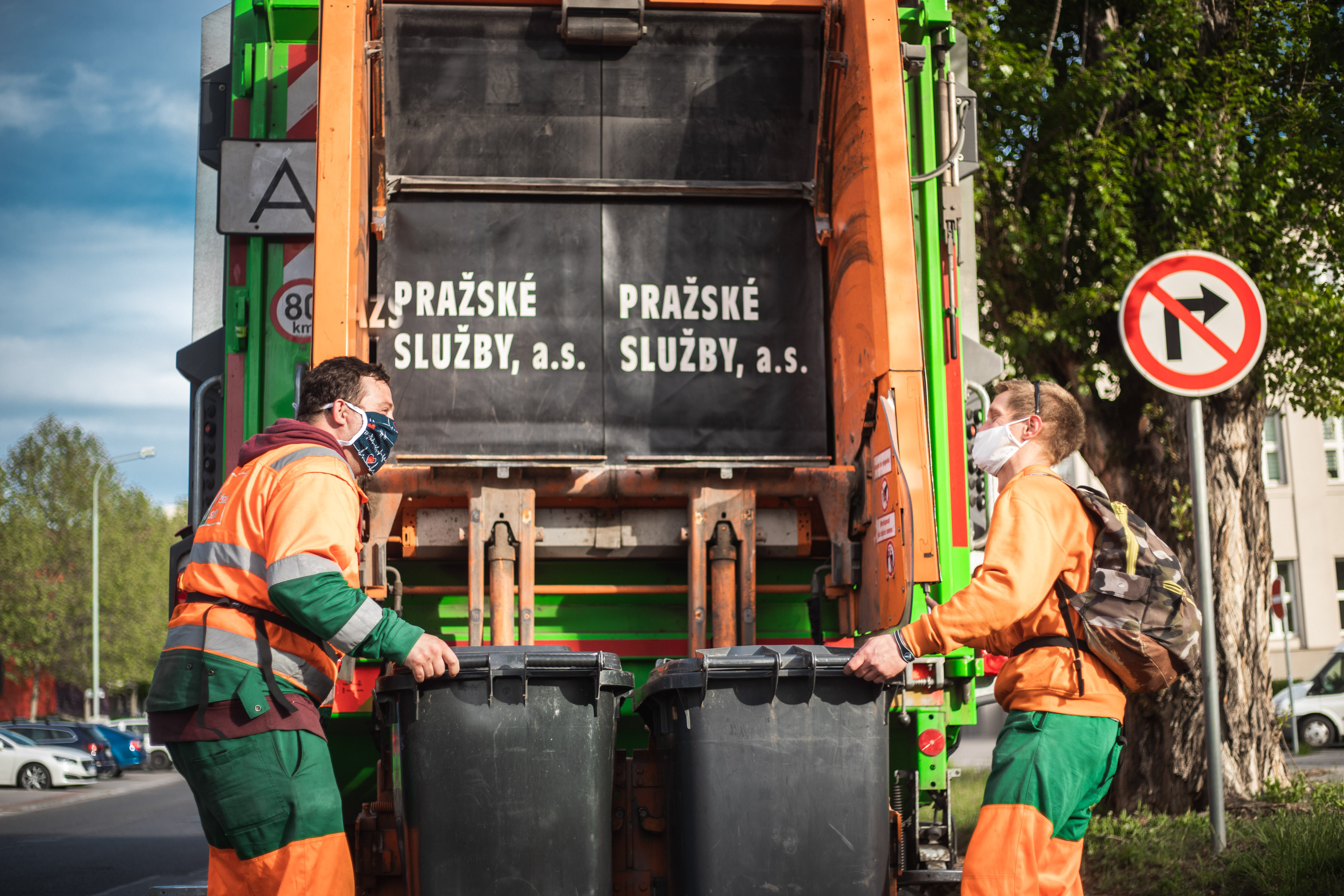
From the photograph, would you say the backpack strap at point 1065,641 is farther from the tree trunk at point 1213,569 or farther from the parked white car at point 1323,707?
the parked white car at point 1323,707

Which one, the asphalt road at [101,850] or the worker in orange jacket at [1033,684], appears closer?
the worker in orange jacket at [1033,684]

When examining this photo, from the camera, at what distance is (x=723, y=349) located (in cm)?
471

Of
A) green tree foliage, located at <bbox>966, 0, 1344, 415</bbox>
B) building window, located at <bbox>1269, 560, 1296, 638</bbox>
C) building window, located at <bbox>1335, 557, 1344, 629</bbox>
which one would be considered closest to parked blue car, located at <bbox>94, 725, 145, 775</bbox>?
green tree foliage, located at <bbox>966, 0, 1344, 415</bbox>

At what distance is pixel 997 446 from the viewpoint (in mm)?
3361

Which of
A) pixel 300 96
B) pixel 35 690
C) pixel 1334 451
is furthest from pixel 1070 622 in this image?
pixel 35 690

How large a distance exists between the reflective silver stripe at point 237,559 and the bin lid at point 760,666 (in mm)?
1064

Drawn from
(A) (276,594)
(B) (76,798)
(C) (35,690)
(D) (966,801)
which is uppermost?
(A) (276,594)

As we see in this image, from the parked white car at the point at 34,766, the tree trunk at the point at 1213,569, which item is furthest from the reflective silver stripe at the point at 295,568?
the parked white car at the point at 34,766

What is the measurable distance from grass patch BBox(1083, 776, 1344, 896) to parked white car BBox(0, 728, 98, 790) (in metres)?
18.4

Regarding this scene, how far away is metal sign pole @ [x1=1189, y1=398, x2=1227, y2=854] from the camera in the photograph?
489 cm

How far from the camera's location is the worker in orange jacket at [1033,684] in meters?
2.92

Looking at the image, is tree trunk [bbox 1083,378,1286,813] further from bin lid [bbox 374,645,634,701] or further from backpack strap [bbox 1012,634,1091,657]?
bin lid [bbox 374,645,634,701]

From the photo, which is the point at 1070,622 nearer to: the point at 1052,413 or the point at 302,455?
the point at 1052,413

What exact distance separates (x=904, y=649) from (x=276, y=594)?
1.53 meters
